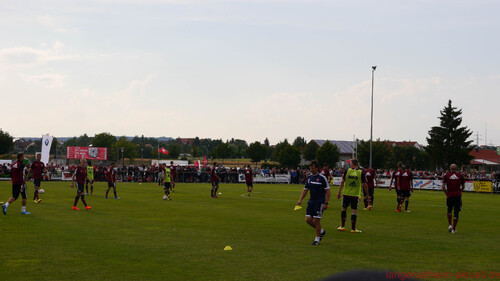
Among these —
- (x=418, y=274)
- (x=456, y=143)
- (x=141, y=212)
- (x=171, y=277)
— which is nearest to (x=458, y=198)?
(x=418, y=274)

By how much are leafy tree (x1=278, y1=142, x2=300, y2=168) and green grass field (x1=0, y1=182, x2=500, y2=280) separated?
111558 millimetres

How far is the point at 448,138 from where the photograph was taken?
3981 inches

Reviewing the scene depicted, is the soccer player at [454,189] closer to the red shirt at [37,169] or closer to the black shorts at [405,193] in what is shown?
the black shorts at [405,193]

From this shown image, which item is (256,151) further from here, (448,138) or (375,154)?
(448,138)

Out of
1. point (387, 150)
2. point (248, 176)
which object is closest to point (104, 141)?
point (387, 150)

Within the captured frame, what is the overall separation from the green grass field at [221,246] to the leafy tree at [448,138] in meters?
82.0

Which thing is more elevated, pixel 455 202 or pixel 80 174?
pixel 80 174

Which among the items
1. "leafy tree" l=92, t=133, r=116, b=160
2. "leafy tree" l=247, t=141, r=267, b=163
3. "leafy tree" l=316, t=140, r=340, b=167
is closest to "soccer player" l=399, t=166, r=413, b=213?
"leafy tree" l=316, t=140, r=340, b=167

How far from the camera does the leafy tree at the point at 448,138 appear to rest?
99.9m

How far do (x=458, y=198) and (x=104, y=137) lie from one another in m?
162

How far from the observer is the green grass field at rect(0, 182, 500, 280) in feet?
33.9

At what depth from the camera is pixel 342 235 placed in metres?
16.0

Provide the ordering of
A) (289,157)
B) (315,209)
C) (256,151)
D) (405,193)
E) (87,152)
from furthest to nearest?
(256,151)
(289,157)
(87,152)
(405,193)
(315,209)

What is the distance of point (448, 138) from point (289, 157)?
42010 millimetres
